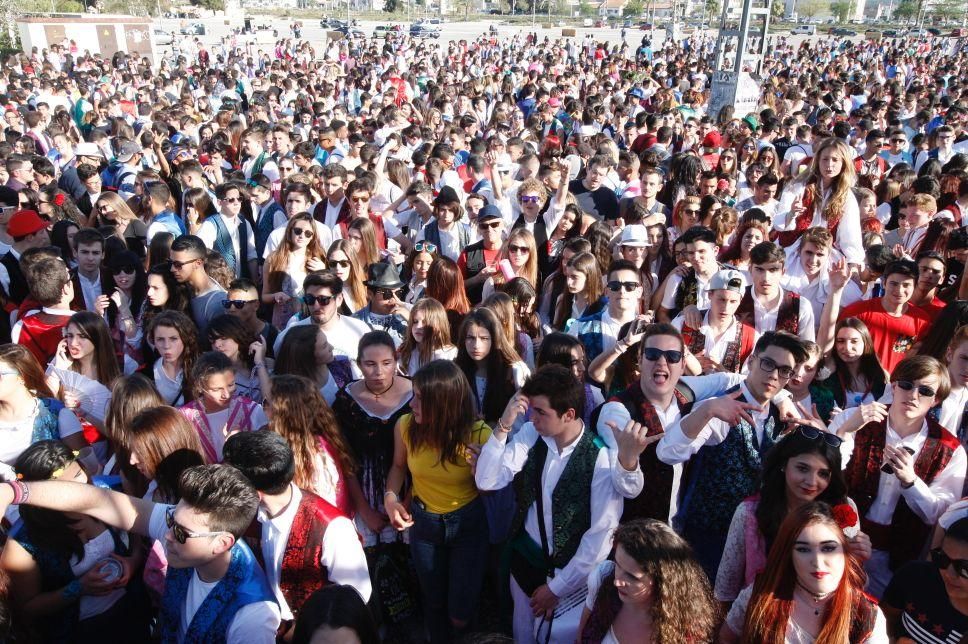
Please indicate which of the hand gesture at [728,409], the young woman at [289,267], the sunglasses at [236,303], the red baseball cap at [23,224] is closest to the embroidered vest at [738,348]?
the hand gesture at [728,409]

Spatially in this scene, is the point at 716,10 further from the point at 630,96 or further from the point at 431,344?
the point at 431,344

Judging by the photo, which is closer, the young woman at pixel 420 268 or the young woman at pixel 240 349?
the young woman at pixel 240 349

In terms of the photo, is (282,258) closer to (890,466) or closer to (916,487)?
(890,466)

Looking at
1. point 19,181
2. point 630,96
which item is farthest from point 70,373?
point 630,96

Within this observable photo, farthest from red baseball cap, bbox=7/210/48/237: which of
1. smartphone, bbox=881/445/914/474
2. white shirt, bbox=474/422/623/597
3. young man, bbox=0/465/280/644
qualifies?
smartphone, bbox=881/445/914/474

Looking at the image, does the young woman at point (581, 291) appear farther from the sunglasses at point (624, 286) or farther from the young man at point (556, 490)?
the young man at point (556, 490)

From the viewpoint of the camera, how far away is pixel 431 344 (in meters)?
4.13

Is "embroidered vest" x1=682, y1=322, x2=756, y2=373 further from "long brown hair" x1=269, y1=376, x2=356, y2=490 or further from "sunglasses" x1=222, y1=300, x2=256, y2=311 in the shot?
"sunglasses" x1=222, y1=300, x2=256, y2=311

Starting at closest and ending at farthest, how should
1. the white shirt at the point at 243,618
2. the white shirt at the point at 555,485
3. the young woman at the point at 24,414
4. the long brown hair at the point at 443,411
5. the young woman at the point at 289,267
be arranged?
1. the white shirt at the point at 243,618
2. the white shirt at the point at 555,485
3. the long brown hair at the point at 443,411
4. the young woman at the point at 24,414
5. the young woman at the point at 289,267

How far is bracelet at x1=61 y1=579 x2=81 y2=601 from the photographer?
8.55 feet

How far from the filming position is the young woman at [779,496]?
2.57m

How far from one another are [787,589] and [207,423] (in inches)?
108

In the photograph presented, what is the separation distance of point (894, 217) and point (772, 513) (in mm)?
5392

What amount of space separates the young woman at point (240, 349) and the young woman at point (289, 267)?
3.92 feet
